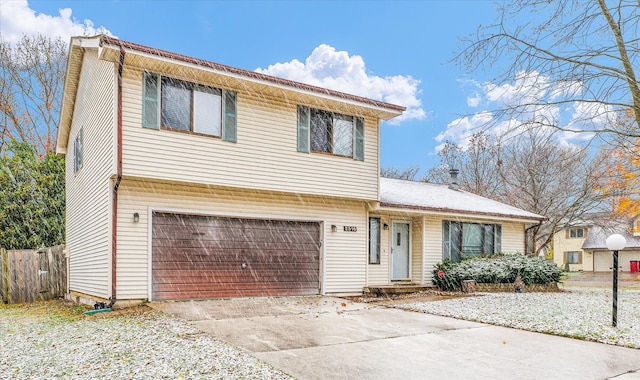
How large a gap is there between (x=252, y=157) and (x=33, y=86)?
16013 mm

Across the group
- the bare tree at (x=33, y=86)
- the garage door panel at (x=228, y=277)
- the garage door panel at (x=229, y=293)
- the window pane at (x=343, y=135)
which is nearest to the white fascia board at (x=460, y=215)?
the window pane at (x=343, y=135)

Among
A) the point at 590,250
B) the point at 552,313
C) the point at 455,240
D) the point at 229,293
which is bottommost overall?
the point at 590,250

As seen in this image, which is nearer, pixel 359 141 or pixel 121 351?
pixel 121 351

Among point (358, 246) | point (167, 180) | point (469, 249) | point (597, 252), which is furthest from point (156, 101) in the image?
point (597, 252)

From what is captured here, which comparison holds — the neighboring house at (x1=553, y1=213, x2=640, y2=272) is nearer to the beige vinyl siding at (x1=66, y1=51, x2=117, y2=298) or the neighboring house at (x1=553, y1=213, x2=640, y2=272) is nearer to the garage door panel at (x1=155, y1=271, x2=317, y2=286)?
the garage door panel at (x1=155, y1=271, x2=317, y2=286)

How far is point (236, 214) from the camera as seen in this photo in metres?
11.2

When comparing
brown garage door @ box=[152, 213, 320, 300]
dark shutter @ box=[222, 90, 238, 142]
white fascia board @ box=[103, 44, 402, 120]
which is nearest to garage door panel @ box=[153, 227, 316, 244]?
brown garage door @ box=[152, 213, 320, 300]

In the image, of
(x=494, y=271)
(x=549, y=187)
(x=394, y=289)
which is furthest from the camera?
(x=549, y=187)

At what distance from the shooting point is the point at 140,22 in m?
19.6

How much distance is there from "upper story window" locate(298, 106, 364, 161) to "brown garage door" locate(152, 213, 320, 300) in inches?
81.5

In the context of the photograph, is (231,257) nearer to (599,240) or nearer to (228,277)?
(228,277)

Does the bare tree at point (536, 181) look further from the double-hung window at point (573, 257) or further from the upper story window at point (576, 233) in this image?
the double-hung window at point (573, 257)

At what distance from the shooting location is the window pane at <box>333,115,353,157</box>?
1252 centimetres

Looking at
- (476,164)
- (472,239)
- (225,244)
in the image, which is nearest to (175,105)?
(225,244)
